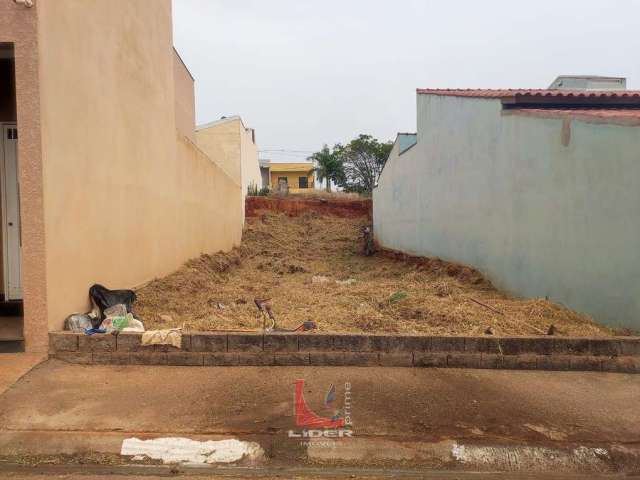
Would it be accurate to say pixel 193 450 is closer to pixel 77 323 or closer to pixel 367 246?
pixel 77 323

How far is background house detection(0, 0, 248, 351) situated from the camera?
13.2 feet

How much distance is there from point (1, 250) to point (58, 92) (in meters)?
2.47

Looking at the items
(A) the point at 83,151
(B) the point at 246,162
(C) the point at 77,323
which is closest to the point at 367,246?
(B) the point at 246,162

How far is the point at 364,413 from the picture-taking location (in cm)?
330

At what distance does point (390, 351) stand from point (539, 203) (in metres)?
3.93

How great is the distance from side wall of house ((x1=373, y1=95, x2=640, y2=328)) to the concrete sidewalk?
68.2 inches

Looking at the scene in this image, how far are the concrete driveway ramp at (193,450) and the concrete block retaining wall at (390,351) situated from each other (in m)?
1.35

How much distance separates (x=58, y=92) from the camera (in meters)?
4.33

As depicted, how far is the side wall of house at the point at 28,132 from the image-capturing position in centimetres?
400

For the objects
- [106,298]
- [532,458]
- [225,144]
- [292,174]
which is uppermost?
[292,174]

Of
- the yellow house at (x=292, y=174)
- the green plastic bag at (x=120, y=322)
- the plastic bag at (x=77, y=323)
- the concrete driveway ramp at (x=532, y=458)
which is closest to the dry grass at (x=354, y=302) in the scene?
the green plastic bag at (x=120, y=322)

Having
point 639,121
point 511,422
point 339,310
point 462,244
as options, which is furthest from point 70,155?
point 462,244

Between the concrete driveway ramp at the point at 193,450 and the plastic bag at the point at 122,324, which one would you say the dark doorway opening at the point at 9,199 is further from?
the concrete driveway ramp at the point at 193,450

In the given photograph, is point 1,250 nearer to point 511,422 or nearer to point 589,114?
point 511,422
